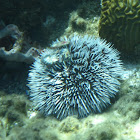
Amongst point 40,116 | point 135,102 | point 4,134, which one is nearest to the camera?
point 135,102

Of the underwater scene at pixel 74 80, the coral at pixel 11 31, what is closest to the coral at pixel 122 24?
the underwater scene at pixel 74 80

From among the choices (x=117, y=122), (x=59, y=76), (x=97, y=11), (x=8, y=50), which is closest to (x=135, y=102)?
(x=117, y=122)

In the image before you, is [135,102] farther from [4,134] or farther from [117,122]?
[4,134]

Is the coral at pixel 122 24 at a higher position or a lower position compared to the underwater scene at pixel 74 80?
higher

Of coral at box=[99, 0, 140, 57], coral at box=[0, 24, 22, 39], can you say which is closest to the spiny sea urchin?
coral at box=[99, 0, 140, 57]

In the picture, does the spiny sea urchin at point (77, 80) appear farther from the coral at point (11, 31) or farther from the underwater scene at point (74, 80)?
the coral at point (11, 31)

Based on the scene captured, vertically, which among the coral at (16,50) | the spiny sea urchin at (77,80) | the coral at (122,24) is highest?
the coral at (122,24)

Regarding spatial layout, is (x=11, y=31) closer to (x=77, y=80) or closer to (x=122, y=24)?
(x=77, y=80)
